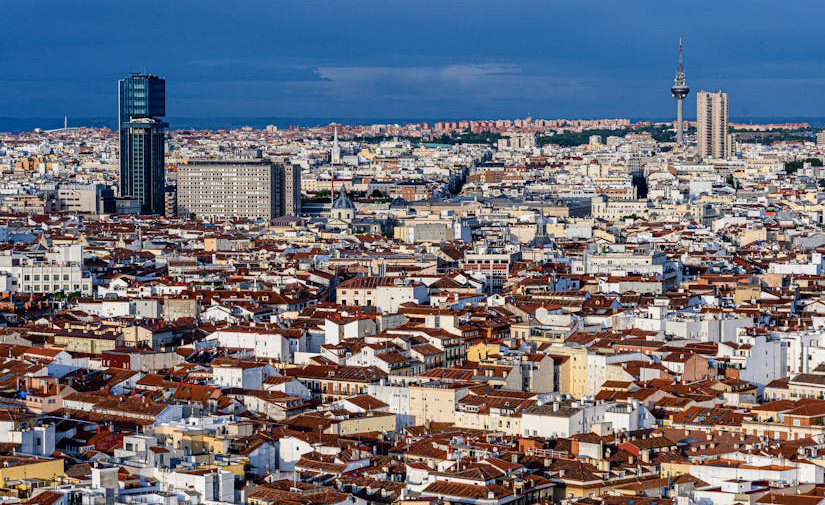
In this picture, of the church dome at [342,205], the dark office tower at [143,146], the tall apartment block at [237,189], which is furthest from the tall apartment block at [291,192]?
the dark office tower at [143,146]

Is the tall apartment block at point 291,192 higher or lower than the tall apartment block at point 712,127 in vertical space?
lower

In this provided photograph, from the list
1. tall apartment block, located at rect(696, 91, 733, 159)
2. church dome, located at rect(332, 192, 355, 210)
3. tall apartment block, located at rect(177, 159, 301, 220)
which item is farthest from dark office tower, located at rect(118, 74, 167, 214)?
tall apartment block, located at rect(696, 91, 733, 159)

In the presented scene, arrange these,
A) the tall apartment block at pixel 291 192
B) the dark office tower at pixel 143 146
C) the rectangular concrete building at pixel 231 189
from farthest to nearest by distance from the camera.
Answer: the dark office tower at pixel 143 146 < the tall apartment block at pixel 291 192 < the rectangular concrete building at pixel 231 189

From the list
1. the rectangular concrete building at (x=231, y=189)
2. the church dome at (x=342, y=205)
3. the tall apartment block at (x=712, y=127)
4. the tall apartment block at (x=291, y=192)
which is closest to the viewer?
the church dome at (x=342, y=205)

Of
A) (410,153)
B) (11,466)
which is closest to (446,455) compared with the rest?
(11,466)

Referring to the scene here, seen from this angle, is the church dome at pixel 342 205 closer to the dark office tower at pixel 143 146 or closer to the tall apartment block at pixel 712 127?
the dark office tower at pixel 143 146

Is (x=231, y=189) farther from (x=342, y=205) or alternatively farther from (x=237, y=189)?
(x=342, y=205)

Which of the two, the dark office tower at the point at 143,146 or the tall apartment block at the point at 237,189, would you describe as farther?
the dark office tower at the point at 143,146

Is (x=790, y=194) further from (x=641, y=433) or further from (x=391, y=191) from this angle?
(x=641, y=433)
